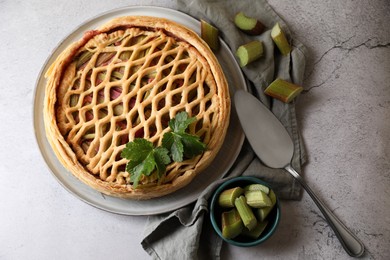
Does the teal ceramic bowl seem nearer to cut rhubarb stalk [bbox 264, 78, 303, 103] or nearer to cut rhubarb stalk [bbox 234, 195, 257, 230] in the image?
cut rhubarb stalk [bbox 234, 195, 257, 230]

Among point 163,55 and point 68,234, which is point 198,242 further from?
point 163,55

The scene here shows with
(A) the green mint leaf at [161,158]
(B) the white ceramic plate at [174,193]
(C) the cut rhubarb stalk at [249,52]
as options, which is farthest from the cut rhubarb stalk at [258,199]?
(C) the cut rhubarb stalk at [249,52]

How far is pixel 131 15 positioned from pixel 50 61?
1.05ft

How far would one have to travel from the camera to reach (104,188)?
1704 millimetres

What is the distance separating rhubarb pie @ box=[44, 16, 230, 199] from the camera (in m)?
1.72

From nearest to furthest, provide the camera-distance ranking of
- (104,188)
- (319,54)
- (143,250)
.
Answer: (104,188) < (143,250) < (319,54)

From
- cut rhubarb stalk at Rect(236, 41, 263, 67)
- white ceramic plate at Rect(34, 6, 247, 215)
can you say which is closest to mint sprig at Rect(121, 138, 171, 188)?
white ceramic plate at Rect(34, 6, 247, 215)

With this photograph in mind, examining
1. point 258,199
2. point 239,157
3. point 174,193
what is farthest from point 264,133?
point 174,193

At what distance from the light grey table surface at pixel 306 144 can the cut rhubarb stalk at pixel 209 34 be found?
21 cm

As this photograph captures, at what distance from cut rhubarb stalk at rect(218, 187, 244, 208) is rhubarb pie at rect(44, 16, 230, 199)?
106 millimetres

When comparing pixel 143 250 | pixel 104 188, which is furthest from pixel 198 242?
pixel 104 188

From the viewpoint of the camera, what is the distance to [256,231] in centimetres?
173

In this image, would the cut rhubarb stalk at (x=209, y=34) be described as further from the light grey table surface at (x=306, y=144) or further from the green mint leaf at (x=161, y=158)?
the green mint leaf at (x=161, y=158)

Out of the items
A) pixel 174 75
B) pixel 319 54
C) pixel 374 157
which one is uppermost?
pixel 174 75
